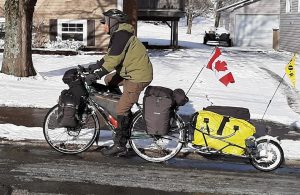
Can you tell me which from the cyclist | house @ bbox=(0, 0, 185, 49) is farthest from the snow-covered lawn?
house @ bbox=(0, 0, 185, 49)

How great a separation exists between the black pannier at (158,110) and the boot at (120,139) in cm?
32

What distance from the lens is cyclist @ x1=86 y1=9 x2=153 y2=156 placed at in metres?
6.72

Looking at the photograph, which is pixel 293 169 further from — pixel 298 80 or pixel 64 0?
pixel 64 0

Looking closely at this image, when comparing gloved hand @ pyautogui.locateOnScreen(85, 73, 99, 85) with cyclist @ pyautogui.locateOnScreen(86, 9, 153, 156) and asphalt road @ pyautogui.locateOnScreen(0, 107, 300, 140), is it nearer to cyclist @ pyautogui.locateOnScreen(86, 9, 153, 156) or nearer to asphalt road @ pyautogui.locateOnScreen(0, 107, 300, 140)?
cyclist @ pyautogui.locateOnScreen(86, 9, 153, 156)

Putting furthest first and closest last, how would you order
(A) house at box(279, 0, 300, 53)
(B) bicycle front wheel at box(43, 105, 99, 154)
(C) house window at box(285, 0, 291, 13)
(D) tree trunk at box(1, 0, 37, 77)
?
(C) house window at box(285, 0, 291, 13), (A) house at box(279, 0, 300, 53), (D) tree trunk at box(1, 0, 37, 77), (B) bicycle front wheel at box(43, 105, 99, 154)

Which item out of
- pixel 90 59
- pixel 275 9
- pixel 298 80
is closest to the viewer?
pixel 298 80

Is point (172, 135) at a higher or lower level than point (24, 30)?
lower

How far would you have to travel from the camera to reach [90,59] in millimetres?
22234

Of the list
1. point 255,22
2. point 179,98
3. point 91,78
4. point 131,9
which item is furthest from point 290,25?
point 91,78

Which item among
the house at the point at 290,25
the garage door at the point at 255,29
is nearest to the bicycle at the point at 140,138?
the house at the point at 290,25

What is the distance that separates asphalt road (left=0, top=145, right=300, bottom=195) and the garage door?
3293 cm

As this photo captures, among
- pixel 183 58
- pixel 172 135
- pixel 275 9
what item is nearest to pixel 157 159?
pixel 172 135

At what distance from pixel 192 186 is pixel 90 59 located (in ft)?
54.9

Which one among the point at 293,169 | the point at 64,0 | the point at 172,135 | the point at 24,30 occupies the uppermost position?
the point at 64,0
